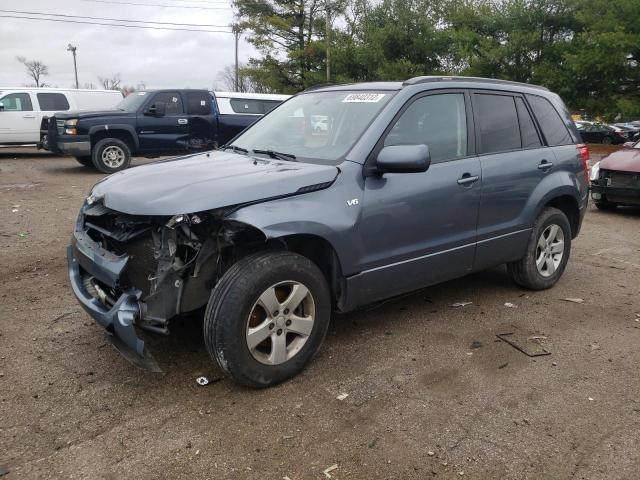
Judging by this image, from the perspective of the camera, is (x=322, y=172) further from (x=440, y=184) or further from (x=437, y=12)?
(x=437, y=12)

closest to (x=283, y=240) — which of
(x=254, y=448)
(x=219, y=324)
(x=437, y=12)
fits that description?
(x=219, y=324)

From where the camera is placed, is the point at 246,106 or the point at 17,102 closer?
the point at 246,106

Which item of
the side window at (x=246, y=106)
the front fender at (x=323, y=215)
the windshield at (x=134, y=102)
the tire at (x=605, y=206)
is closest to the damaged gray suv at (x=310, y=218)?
the front fender at (x=323, y=215)

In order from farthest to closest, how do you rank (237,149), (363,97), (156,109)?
(156,109)
(237,149)
(363,97)

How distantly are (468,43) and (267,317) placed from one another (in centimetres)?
2315

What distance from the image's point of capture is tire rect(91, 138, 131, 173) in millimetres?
11766

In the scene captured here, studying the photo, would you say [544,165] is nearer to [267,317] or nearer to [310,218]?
[310,218]

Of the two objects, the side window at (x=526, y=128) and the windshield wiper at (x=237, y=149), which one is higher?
the side window at (x=526, y=128)

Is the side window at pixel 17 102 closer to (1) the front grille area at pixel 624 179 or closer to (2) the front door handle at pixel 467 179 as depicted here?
(1) the front grille area at pixel 624 179

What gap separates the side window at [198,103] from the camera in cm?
1293

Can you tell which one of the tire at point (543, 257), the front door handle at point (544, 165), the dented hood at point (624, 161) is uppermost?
the front door handle at point (544, 165)

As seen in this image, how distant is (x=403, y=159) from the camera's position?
331 centimetres

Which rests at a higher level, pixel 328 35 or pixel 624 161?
pixel 328 35

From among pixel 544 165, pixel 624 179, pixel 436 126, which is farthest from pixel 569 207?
pixel 624 179
